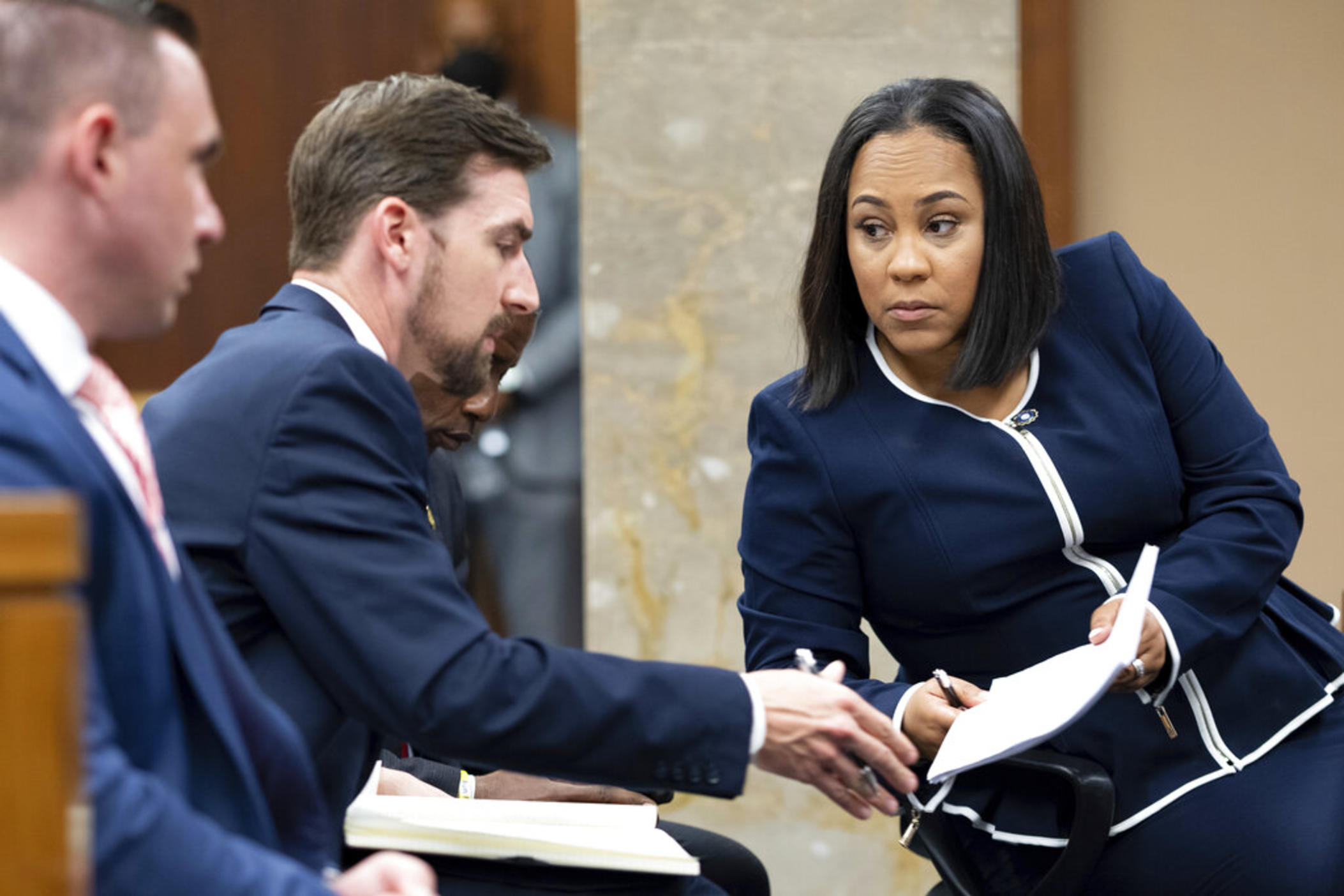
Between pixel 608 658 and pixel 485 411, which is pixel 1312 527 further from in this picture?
pixel 608 658

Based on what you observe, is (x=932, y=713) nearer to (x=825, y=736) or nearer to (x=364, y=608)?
(x=825, y=736)

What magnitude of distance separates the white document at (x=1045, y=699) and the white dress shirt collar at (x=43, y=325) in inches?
43.1

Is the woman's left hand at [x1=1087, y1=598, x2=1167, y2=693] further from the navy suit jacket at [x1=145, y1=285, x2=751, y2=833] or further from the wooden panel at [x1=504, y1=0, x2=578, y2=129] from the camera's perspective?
the wooden panel at [x1=504, y1=0, x2=578, y2=129]

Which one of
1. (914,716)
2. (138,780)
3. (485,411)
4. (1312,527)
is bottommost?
(1312,527)

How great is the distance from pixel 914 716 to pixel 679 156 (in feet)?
6.74

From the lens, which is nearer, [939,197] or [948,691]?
[948,691]

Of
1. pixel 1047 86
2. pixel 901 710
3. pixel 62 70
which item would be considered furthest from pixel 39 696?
pixel 1047 86

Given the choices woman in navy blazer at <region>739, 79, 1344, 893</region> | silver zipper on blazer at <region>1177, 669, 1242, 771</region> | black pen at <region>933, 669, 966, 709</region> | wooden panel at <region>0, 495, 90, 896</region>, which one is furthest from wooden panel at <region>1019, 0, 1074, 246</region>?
wooden panel at <region>0, 495, 90, 896</region>

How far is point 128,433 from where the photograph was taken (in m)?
1.15

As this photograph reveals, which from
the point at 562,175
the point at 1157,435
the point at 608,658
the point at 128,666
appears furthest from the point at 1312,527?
the point at 128,666

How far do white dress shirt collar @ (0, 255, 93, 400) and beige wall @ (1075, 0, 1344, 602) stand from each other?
10.2 ft

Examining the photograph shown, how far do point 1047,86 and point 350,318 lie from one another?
8.28 ft

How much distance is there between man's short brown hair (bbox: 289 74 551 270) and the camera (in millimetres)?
1740

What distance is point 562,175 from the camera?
3.76m
